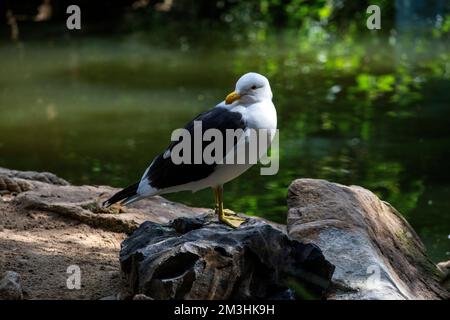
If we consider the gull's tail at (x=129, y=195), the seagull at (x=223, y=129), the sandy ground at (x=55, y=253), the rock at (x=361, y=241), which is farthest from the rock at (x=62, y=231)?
the rock at (x=361, y=241)

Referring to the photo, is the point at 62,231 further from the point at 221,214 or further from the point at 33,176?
the point at 33,176

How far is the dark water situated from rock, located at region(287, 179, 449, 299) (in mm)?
1290

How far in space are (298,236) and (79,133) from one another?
4.59 meters

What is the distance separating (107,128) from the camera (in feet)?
27.5

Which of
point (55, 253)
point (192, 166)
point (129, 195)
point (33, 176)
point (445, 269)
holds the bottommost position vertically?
point (445, 269)

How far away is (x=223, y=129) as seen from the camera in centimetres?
386

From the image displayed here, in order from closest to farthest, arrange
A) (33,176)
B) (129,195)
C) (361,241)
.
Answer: (361,241), (129,195), (33,176)

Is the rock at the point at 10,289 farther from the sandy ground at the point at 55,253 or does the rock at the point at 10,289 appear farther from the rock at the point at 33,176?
the rock at the point at 33,176

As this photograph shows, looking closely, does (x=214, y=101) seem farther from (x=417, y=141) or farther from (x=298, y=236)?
(x=298, y=236)

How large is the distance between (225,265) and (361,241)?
0.86 m

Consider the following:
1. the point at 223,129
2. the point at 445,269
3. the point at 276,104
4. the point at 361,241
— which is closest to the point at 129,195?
the point at 223,129

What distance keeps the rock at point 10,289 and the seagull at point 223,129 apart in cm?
76

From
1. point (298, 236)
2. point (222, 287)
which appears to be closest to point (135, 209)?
point (298, 236)

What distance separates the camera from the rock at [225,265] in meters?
3.35
